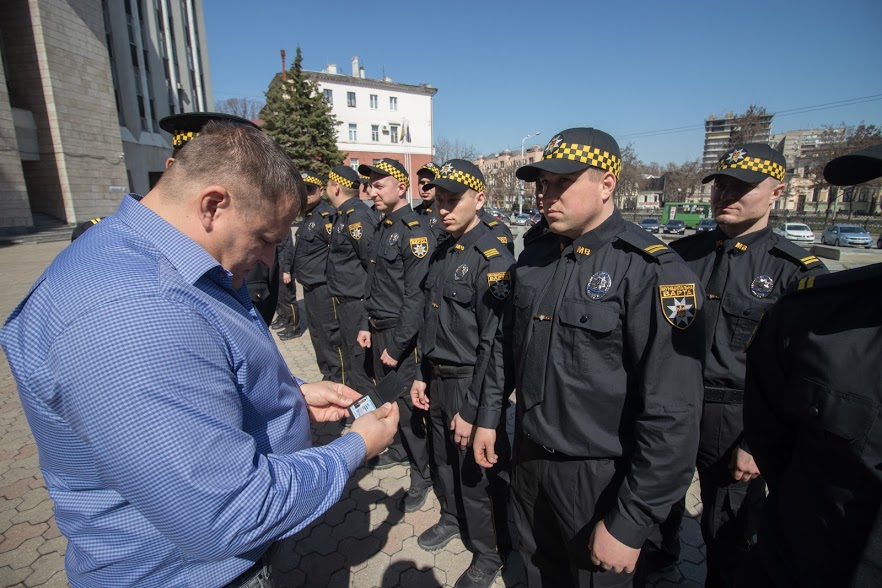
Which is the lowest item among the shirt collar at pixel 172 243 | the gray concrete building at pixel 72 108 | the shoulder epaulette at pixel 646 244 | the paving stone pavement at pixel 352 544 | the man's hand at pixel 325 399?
the paving stone pavement at pixel 352 544

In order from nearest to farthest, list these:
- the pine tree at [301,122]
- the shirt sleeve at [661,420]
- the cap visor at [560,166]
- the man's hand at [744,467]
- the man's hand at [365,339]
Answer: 1. the shirt sleeve at [661,420]
2. the cap visor at [560,166]
3. the man's hand at [744,467]
4. the man's hand at [365,339]
5. the pine tree at [301,122]

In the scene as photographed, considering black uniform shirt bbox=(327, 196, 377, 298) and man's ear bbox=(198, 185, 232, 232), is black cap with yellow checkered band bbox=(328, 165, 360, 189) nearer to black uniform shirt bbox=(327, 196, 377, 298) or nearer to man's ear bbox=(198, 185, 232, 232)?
black uniform shirt bbox=(327, 196, 377, 298)

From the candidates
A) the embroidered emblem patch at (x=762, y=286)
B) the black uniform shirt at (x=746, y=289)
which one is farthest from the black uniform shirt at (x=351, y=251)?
the embroidered emblem patch at (x=762, y=286)

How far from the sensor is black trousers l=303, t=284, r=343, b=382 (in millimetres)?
5328

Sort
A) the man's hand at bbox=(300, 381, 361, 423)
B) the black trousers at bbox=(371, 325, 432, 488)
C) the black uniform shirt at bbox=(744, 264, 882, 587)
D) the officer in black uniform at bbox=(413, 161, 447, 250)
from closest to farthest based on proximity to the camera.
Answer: the black uniform shirt at bbox=(744, 264, 882, 587) → the man's hand at bbox=(300, 381, 361, 423) → the black trousers at bbox=(371, 325, 432, 488) → the officer in black uniform at bbox=(413, 161, 447, 250)

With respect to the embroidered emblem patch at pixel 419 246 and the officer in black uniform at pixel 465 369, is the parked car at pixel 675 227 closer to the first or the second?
the embroidered emblem patch at pixel 419 246

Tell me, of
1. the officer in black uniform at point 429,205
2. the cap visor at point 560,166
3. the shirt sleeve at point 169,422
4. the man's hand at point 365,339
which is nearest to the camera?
the shirt sleeve at point 169,422

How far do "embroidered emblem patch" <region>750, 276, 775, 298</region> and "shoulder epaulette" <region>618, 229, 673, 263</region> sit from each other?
1.08 m

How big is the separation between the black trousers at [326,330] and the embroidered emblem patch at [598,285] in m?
3.98

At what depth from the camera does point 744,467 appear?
215 centimetres

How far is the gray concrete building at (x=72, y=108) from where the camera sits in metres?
18.8

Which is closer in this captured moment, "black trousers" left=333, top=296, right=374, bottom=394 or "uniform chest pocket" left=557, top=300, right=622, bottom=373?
"uniform chest pocket" left=557, top=300, right=622, bottom=373

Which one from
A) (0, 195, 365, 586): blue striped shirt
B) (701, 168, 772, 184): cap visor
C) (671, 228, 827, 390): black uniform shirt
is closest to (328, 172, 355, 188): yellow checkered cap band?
(701, 168, 772, 184): cap visor

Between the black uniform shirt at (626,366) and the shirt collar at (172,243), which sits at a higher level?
the shirt collar at (172,243)
